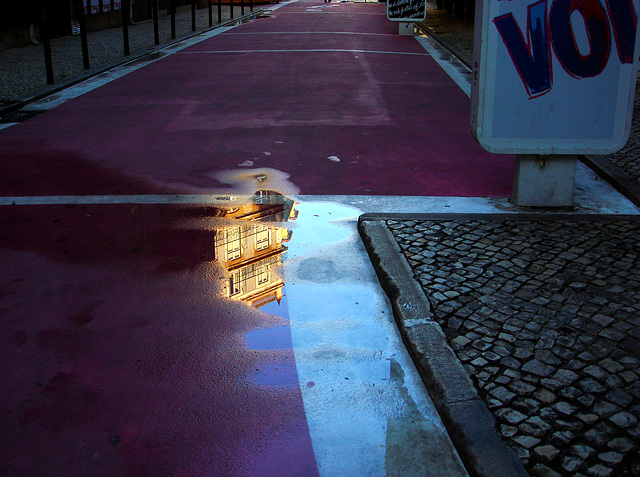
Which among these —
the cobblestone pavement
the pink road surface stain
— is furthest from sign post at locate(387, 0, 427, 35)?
the pink road surface stain

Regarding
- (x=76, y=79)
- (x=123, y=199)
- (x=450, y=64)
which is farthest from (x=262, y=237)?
(x=450, y=64)

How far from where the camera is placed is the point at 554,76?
5133mm

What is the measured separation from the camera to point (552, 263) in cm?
442

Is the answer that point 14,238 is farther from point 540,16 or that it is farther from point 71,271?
point 540,16

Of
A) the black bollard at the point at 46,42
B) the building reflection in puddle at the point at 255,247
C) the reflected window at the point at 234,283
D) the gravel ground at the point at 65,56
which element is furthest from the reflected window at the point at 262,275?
the black bollard at the point at 46,42

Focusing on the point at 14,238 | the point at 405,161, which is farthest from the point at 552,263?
the point at 14,238

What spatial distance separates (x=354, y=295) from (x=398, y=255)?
54 cm

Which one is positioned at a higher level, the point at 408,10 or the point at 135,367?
the point at 408,10

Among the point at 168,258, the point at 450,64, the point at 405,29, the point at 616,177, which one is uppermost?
the point at 405,29

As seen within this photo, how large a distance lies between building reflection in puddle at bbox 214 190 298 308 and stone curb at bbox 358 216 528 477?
0.75 m

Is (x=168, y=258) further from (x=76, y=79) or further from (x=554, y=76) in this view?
(x=76, y=79)

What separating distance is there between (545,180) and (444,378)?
9.46 feet

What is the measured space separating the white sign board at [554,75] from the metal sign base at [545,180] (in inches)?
6.6

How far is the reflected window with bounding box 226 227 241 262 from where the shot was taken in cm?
479
